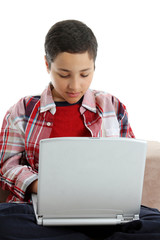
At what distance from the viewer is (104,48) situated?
2684mm

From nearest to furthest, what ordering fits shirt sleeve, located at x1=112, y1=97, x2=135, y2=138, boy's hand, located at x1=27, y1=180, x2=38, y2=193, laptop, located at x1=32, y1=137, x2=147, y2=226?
1. laptop, located at x1=32, y1=137, x2=147, y2=226
2. boy's hand, located at x1=27, y1=180, x2=38, y2=193
3. shirt sleeve, located at x1=112, y1=97, x2=135, y2=138

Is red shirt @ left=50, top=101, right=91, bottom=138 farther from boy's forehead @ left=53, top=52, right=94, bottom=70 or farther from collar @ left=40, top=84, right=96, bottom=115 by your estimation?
boy's forehead @ left=53, top=52, right=94, bottom=70

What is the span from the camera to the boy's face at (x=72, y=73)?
4.57ft

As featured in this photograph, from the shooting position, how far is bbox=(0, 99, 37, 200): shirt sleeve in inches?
60.7

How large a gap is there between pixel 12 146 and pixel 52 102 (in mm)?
242

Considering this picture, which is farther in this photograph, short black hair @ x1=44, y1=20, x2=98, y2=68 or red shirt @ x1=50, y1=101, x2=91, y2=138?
red shirt @ x1=50, y1=101, x2=91, y2=138

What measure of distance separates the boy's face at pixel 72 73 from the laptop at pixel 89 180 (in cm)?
33

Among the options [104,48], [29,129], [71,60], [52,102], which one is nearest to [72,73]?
[71,60]

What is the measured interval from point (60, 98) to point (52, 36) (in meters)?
0.29

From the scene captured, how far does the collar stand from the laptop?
17.6 inches

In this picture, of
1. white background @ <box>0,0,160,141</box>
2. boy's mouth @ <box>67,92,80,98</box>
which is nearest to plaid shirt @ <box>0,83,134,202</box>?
boy's mouth @ <box>67,92,80,98</box>

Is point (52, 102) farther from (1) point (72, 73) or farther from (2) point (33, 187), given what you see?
(2) point (33, 187)

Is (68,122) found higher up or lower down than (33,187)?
higher up

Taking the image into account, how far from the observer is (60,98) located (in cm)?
163
